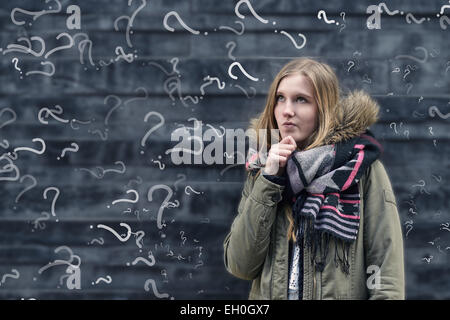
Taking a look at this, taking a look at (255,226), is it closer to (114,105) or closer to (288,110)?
(288,110)

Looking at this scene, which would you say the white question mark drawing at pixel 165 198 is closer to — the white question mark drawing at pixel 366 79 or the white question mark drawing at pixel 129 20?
the white question mark drawing at pixel 129 20

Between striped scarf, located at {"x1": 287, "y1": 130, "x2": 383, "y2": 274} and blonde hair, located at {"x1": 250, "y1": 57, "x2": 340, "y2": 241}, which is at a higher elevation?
blonde hair, located at {"x1": 250, "y1": 57, "x2": 340, "y2": 241}

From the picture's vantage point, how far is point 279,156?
203 cm

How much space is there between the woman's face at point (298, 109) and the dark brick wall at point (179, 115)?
0.61 m

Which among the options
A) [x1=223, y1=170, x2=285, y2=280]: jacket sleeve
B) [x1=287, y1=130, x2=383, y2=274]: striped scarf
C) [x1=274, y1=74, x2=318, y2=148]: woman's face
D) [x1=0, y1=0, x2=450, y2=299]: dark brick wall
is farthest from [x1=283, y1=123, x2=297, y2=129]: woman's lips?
[x1=0, y1=0, x2=450, y2=299]: dark brick wall

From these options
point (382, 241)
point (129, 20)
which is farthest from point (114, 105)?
point (382, 241)

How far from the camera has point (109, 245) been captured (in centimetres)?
277

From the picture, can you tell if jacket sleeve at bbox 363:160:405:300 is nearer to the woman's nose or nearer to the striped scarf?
the striped scarf

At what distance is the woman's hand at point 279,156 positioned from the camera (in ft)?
6.66

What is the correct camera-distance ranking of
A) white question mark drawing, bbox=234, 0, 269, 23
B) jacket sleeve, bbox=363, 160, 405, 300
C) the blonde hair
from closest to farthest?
jacket sleeve, bbox=363, 160, 405, 300
the blonde hair
white question mark drawing, bbox=234, 0, 269, 23

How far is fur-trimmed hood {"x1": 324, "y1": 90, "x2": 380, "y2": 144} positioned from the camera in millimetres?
2088

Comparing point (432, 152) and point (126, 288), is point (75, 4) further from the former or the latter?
point (432, 152)

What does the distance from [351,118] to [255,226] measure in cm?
58

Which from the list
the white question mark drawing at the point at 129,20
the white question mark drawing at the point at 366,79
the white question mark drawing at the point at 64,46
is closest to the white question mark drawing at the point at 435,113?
the white question mark drawing at the point at 366,79
